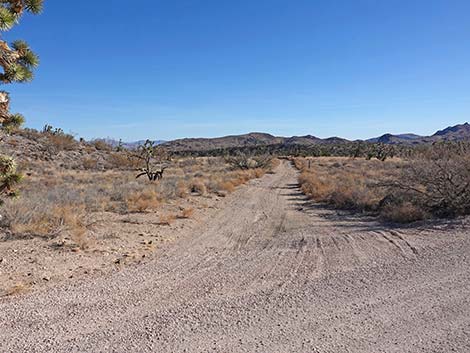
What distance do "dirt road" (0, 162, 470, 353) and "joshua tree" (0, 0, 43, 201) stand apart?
275 centimetres

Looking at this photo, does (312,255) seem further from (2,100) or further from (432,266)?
(2,100)

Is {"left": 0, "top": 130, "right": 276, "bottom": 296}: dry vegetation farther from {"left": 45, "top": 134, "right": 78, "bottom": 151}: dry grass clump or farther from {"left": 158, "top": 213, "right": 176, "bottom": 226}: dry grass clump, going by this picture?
{"left": 45, "top": 134, "right": 78, "bottom": 151}: dry grass clump

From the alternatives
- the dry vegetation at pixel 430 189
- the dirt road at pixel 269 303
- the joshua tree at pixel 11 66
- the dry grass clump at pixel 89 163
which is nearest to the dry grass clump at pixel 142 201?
the dirt road at pixel 269 303

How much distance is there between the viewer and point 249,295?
6.14 m

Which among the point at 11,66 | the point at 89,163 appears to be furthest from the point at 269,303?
the point at 89,163

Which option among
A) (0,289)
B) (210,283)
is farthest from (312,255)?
(0,289)

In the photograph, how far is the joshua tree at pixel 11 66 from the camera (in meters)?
6.81

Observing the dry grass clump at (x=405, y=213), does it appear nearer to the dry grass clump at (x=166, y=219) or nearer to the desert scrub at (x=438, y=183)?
the desert scrub at (x=438, y=183)

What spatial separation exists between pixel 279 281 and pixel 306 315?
1.55m

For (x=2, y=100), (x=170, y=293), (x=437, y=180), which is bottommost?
(x=170, y=293)

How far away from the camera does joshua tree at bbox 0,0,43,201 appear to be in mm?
6812

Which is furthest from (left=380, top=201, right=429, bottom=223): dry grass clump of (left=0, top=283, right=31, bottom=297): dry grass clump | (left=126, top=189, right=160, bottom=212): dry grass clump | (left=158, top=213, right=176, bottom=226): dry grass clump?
(left=0, top=283, right=31, bottom=297): dry grass clump

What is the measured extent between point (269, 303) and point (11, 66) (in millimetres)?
6102

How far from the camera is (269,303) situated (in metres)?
5.76
